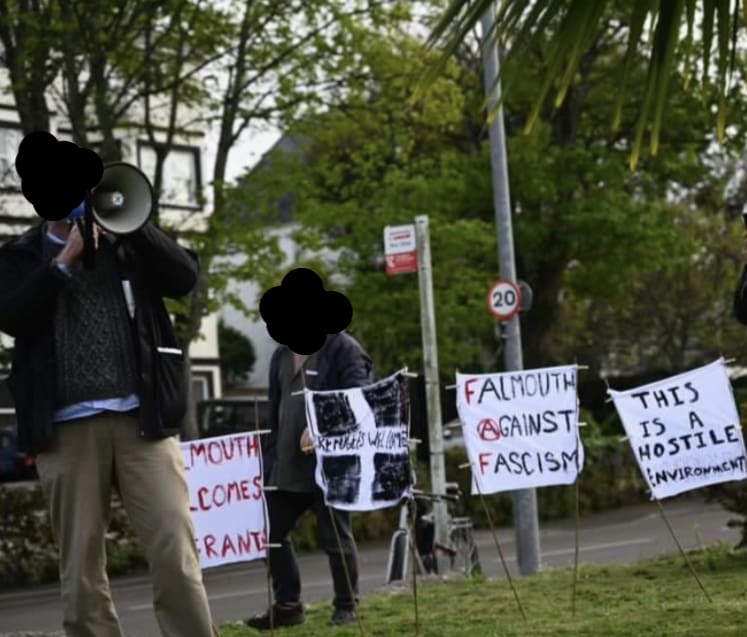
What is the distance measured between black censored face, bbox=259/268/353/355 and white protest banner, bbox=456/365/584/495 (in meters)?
3.55

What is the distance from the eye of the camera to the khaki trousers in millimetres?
6039

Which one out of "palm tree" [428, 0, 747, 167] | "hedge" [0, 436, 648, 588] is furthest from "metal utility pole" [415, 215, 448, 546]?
"palm tree" [428, 0, 747, 167]

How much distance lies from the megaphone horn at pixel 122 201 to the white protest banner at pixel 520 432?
4.32 meters

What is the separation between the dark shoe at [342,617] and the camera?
9.70 meters

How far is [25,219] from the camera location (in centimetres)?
2255

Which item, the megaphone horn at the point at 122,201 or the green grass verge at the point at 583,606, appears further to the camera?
the green grass verge at the point at 583,606

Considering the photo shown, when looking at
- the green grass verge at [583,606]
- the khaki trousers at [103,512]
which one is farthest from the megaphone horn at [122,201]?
the green grass verge at [583,606]

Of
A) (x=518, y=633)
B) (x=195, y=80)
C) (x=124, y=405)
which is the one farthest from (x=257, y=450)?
(x=195, y=80)

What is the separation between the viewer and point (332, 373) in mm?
10109

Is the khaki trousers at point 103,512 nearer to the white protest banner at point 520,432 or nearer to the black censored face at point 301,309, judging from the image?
the black censored face at point 301,309

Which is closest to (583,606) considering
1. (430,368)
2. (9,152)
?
(430,368)

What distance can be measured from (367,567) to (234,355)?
41399 mm

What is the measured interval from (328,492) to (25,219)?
13821 mm

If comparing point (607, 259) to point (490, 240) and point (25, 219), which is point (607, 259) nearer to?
point (490, 240)
